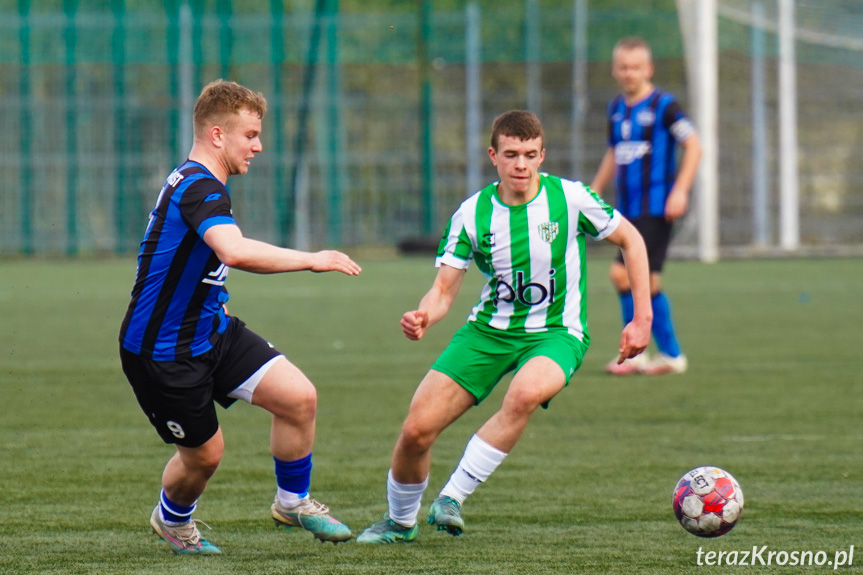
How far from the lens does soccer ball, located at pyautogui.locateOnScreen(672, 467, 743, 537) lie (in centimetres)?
429

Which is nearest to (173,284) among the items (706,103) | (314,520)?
(314,520)

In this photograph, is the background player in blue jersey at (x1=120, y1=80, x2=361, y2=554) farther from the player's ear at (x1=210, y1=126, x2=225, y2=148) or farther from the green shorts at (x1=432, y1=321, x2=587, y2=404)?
the green shorts at (x1=432, y1=321, x2=587, y2=404)

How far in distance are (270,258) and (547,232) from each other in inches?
48.1

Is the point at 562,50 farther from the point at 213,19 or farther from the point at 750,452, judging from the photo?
the point at 750,452

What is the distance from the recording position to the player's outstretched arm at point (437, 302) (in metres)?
4.41

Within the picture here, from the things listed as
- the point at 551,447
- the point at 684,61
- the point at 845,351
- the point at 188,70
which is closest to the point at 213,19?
the point at 188,70

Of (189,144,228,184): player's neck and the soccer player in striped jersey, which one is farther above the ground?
(189,144,228,184): player's neck

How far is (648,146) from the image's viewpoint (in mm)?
8836

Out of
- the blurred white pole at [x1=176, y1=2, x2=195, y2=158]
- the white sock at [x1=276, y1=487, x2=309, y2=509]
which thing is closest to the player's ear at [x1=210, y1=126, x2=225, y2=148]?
the white sock at [x1=276, y1=487, x2=309, y2=509]

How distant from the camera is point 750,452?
596 cm

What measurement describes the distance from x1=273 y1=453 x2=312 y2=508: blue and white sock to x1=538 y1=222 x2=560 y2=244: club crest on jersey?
1131 mm

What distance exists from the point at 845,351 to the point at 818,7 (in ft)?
36.1

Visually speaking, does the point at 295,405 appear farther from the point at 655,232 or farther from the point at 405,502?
the point at 655,232

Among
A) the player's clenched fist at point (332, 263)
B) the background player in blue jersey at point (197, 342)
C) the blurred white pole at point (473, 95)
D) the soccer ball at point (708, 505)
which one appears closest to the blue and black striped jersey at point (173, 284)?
the background player in blue jersey at point (197, 342)
